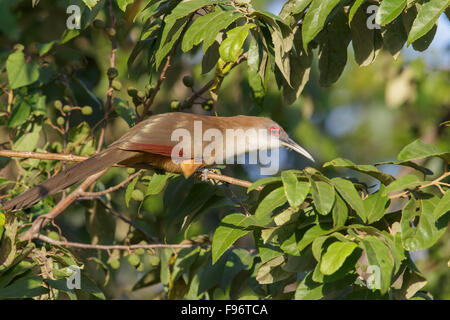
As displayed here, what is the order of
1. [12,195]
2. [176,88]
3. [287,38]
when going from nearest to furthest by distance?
1. [287,38]
2. [12,195]
3. [176,88]

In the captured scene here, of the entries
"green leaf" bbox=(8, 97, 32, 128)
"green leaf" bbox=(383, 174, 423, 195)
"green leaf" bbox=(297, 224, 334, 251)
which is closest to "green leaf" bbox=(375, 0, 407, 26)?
"green leaf" bbox=(383, 174, 423, 195)

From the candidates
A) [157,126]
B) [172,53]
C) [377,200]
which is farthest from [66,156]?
[377,200]

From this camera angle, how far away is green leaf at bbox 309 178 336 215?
8.13ft

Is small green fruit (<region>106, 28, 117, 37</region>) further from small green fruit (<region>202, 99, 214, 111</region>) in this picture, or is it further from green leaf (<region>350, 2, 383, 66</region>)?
green leaf (<region>350, 2, 383, 66</region>)

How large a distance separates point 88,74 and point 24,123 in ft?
5.29

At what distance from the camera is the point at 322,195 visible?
100 inches

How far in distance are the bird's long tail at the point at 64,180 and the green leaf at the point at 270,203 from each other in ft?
3.09

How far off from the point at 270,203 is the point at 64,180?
1126 millimetres

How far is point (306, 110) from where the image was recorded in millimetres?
5297

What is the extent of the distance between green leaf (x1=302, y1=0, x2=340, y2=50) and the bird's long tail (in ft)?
3.81

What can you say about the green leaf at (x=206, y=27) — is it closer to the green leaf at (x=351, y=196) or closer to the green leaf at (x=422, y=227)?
the green leaf at (x=351, y=196)

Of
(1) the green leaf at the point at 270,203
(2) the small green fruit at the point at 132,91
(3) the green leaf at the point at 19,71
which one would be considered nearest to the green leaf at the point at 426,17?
(1) the green leaf at the point at 270,203

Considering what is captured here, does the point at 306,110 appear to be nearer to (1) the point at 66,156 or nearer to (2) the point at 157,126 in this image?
(2) the point at 157,126

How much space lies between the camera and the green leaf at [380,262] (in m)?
2.27
